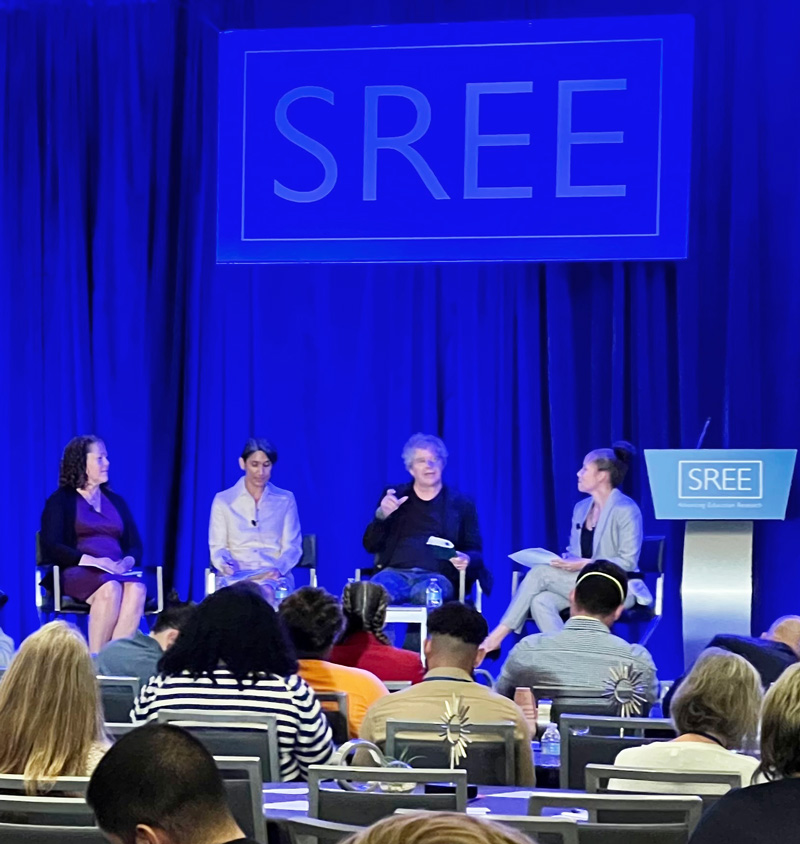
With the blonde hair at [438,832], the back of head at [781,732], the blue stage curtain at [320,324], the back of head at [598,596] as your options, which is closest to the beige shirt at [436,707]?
the back of head at [598,596]

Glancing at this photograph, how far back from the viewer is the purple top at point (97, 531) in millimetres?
7059

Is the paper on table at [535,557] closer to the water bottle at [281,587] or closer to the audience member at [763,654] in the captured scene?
the water bottle at [281,587]

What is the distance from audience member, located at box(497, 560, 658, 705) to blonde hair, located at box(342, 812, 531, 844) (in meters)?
3.64

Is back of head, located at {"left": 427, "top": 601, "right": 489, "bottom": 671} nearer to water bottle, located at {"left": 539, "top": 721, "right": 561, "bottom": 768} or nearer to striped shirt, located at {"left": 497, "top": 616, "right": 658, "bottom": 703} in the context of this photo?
water bottle, located at {"left": 539, "top": 721, "right": 561, "bottom": 768}

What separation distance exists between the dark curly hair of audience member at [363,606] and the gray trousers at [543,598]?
207cm

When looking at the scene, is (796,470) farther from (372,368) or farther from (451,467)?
(372,368)

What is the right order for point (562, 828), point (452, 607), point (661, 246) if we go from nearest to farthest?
point (562, 828)
point (452, 607)
point (661, 246)

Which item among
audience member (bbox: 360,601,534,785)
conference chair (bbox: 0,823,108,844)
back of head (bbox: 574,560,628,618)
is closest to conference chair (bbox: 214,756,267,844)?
conference chair (bbox: 0,823,108,844)

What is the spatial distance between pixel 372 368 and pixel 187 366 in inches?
41.9

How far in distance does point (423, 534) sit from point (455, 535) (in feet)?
0.54

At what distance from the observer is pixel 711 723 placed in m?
3.13

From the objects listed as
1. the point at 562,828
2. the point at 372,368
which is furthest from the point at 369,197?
the point at 562,828

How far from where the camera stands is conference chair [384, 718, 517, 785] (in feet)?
11.3

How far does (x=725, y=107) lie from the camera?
7.77 meters
